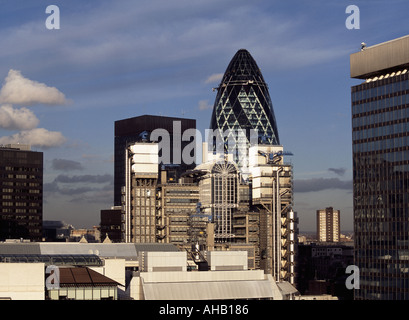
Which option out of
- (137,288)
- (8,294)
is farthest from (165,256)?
(8,294)

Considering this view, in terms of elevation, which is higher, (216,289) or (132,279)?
(132,279)

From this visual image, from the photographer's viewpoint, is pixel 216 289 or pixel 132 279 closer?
pixel 132 279

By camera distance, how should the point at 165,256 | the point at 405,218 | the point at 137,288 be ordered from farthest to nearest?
the point at 405,218 < the point at 165,256 < the point at 137,288

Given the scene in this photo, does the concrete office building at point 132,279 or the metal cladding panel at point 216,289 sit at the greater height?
the concrete office building at point 132,279

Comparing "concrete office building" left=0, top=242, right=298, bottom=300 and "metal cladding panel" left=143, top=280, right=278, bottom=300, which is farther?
"metal cladding panel" left=143, top=280, right=278, bottom=300

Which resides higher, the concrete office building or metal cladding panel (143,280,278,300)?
the concrete office building

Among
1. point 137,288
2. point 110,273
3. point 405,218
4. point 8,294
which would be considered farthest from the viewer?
point 405,218

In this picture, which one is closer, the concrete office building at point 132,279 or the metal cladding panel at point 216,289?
the concrete office building at point 132,279
